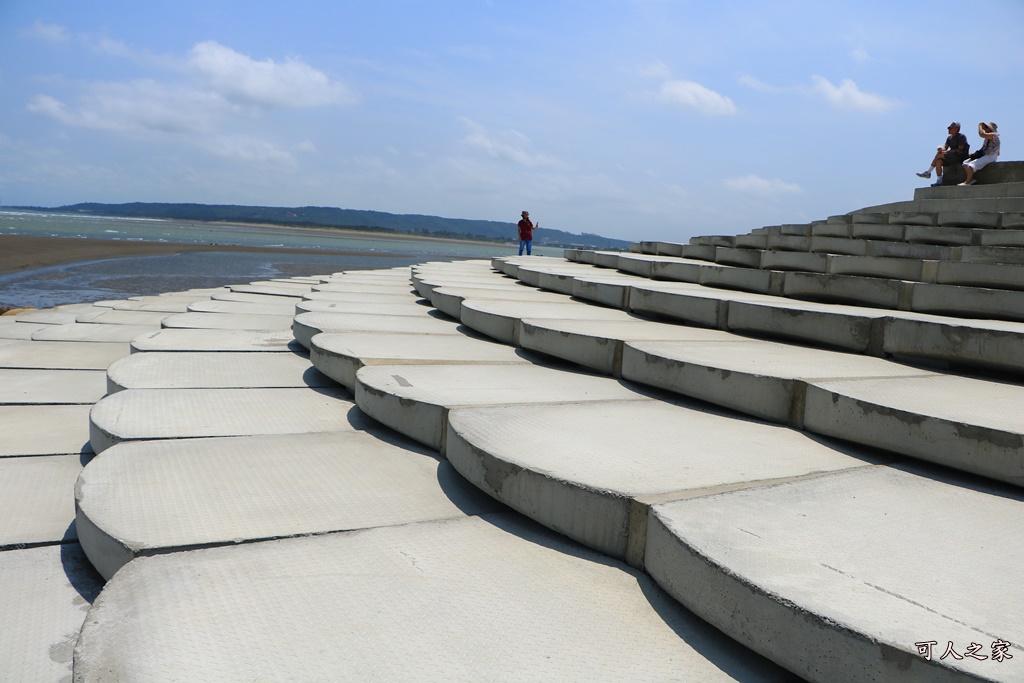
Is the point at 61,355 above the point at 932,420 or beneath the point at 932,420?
beneath

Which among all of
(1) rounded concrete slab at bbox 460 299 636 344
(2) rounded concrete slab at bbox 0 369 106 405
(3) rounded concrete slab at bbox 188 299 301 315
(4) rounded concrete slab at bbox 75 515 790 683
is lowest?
(2) rounded concrete slab at bbox 0 369 106 405

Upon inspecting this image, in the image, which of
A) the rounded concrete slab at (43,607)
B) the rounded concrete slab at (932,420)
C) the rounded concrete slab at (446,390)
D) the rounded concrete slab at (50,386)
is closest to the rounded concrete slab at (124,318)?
the rounded concrete slab at (50,386)

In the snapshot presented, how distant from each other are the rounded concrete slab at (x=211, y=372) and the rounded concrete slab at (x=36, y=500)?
59 cm

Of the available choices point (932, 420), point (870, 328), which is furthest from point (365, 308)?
point (932, 420)

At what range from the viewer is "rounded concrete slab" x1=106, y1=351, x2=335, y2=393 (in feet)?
11.1

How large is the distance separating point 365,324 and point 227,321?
61.1 inches

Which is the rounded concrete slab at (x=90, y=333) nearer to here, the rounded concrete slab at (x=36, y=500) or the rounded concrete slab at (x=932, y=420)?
the rounded concrete slab at (x=36, y=500)

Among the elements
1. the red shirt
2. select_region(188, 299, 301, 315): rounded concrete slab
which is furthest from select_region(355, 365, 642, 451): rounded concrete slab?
the red shirt

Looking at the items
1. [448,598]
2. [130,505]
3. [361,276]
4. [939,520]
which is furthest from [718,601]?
[361,276]

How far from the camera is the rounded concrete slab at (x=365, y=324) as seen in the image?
14.0 feet

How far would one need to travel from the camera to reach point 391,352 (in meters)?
3.58

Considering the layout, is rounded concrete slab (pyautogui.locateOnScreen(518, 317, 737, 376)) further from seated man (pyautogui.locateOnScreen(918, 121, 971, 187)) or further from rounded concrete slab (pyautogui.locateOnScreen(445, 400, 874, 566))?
seated man (pyautogui.locateOnScreen(918, 121, 971, 187))

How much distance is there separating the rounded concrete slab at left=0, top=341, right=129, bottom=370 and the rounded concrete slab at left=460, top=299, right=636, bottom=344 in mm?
2226

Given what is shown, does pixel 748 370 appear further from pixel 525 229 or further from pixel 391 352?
pixel 525 229
